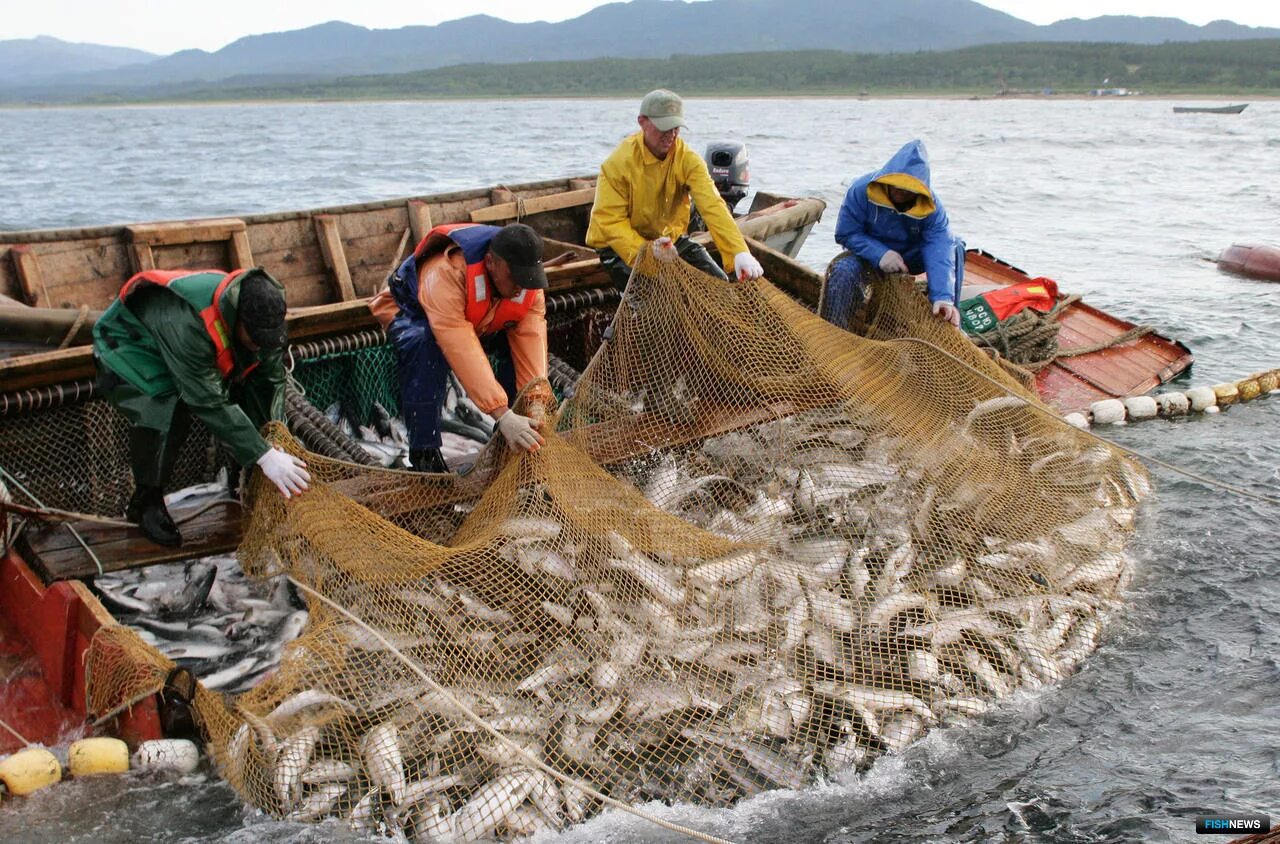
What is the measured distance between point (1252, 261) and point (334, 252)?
15019mm

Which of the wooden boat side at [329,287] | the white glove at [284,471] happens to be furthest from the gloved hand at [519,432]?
the wooden boat side at [329,287]

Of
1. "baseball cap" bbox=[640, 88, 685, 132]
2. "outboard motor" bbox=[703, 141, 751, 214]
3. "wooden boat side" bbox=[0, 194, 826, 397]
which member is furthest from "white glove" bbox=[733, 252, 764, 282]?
"outboard motor" bbox=[703, 141, 751, 214]

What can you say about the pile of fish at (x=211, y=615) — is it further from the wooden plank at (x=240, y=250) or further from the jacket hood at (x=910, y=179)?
the jacket hood at (x=910, y=179)

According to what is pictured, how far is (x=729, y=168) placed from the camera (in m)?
10.8

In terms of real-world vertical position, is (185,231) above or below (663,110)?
below

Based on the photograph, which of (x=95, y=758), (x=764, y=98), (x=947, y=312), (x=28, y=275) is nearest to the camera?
(x=95, y=758)

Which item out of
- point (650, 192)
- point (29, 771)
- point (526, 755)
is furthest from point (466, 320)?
point (29, 771)

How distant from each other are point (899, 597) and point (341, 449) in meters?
3.52

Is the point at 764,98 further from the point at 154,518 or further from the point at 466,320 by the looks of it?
the point at 154,518

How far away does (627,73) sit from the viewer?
135m

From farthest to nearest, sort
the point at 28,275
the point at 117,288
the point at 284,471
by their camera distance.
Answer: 1. the point at 117,288
2. the point at 28,275
3. the point at 284,471

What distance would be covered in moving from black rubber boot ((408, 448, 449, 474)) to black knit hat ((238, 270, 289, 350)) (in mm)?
1491

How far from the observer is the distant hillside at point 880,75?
3935 inches

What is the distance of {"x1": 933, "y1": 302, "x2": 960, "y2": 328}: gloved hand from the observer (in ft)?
23.8
